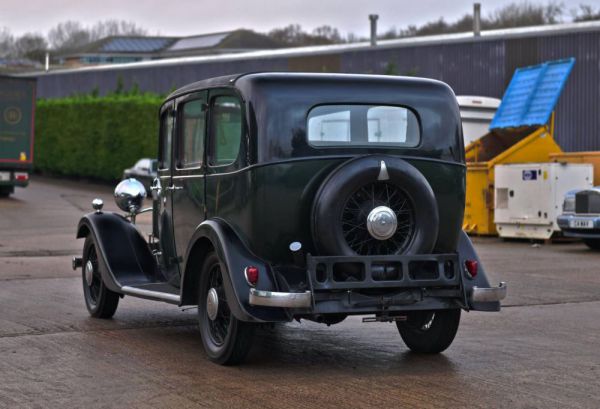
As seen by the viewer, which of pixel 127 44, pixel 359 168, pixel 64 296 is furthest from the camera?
pixel 127 44

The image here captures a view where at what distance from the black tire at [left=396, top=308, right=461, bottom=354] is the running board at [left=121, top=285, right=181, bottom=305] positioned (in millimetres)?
1706

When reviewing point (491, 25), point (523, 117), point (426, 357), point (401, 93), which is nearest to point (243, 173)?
point (401, 93)

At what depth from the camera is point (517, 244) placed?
20938 mm

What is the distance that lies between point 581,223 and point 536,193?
201 centimetres

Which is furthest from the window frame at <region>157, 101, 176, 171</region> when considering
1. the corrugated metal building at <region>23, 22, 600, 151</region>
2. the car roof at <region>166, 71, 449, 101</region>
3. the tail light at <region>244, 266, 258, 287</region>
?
the corrugated metal building at <region>23, 22, 600, 151</region>

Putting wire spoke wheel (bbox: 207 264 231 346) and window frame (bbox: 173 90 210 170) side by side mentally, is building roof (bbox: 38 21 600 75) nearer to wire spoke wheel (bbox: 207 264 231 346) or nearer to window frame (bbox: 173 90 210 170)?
window frame (bbox: 173 90 210 170)

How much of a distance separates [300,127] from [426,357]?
6.31 feet

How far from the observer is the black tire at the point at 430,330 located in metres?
8.02

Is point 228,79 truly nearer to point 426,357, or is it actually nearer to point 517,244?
point 426,357

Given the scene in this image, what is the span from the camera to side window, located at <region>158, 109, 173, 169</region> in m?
9.41

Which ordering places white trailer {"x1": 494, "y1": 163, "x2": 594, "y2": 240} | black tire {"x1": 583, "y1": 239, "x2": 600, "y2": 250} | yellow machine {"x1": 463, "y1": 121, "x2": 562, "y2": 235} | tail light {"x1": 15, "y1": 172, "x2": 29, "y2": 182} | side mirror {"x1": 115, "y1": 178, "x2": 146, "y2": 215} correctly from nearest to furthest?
side mirror {"x1": 115, "y1": 178, "x2": 146, "y2": 215}
black tire {"x1": 583, "y1": 239, "x2": 600, "y2": 250}
white trailer {"x1": 494, "y1": 163, "x2": 594, "y2": 240}
yellow machine {"x1": 463, "y1": 121, "x2": 562, "y2": 235}
tail light {"x1": 15, "y1": 172, "x2": 29, "y2": 182}

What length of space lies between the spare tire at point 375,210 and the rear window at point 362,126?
12.0 inches

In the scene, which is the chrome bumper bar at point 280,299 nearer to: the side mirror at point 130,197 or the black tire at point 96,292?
the black tire at point 96,292

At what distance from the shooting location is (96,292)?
10.3 metres
